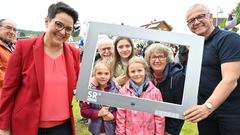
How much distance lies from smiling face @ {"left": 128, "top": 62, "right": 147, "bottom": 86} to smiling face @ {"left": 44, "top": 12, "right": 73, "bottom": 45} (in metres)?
0.61

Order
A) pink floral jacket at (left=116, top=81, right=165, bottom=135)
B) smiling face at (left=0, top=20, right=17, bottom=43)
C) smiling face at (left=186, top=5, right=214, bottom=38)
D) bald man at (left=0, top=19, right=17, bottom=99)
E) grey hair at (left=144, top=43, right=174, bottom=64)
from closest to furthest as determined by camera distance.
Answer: grey hair at (left=144, top=43, right=174, bottom=64) < pink floral jacket at (left=116, top=81, right=165, bottom=135) < smiling face at (left=186, top=5, right=214, bottom=38) < bald man at (left=0, top=19, right=17, bottom=99) < smiling face at (left=0, top=20, right=17, bottom=43)

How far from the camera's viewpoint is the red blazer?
245 centimetres

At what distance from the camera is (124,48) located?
244 centimetres

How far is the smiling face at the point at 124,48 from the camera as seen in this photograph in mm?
2430

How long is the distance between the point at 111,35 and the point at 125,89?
1.52ft

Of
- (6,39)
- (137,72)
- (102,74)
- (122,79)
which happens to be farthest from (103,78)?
(6,39)

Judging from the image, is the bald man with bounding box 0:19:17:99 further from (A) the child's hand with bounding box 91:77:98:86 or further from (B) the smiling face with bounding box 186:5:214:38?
(B) the smiling face with bounding box 186:5:214:38

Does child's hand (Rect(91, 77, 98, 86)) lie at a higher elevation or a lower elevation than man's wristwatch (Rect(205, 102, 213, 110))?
higher

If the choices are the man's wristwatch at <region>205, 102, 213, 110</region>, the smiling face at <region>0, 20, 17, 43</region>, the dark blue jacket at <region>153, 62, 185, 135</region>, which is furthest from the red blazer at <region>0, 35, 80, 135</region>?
the smiling face at <region>0, 20, 17, 43</region>

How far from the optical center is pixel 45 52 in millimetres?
2580

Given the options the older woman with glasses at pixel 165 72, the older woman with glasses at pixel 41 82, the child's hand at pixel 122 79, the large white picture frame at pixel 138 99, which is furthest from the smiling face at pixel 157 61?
the older woman with glasses at pixel 41 82

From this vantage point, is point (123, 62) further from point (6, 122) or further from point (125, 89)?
point (6, 122)

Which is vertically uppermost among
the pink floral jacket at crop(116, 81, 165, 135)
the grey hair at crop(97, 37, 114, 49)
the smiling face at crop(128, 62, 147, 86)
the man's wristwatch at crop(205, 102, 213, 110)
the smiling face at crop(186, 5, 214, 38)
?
the smiling face at crop(186, 5, 214, 38)

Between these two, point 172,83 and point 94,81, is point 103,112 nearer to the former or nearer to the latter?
point 94,81
